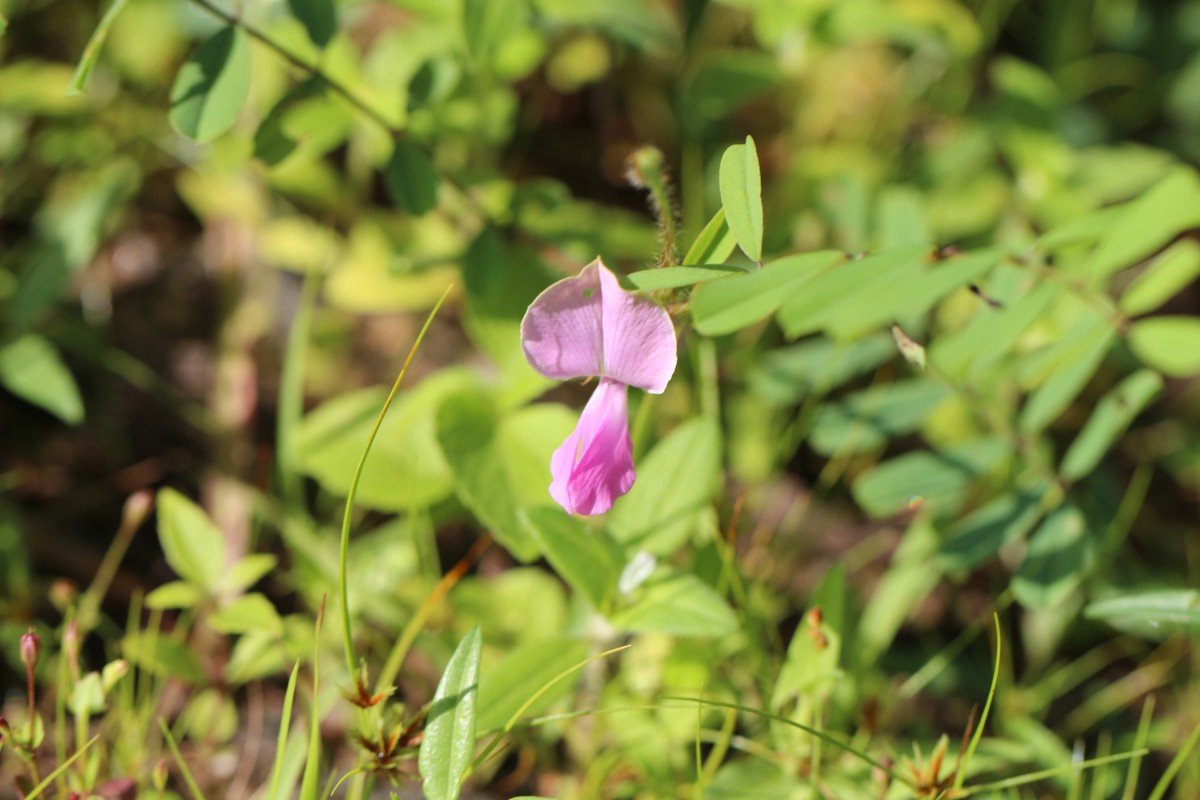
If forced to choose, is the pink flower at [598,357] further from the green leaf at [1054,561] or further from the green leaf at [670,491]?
the green leaf at [1054,561]

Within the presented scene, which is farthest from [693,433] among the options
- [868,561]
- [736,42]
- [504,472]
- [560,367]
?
[736,42]

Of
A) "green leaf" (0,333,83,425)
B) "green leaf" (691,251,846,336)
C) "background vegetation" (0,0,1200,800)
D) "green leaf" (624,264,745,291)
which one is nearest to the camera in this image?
"green leaf" (624,264,745,291)

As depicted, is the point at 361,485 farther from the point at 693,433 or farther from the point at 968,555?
the point at 968,555

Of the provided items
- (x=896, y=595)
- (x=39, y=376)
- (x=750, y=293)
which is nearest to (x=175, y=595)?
(x=39, y=376)

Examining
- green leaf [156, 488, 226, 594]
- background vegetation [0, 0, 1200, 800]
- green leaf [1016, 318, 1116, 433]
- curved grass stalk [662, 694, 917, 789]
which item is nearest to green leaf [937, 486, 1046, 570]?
background vegetation [0, 0, 1200, 800]

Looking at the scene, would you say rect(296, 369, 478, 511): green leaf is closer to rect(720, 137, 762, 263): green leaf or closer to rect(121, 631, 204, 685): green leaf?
rect(121, 631, 204, 685): green leaf

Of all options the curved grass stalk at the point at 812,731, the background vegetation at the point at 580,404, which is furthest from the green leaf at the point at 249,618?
the curved grass stalk at the point at 812,731
